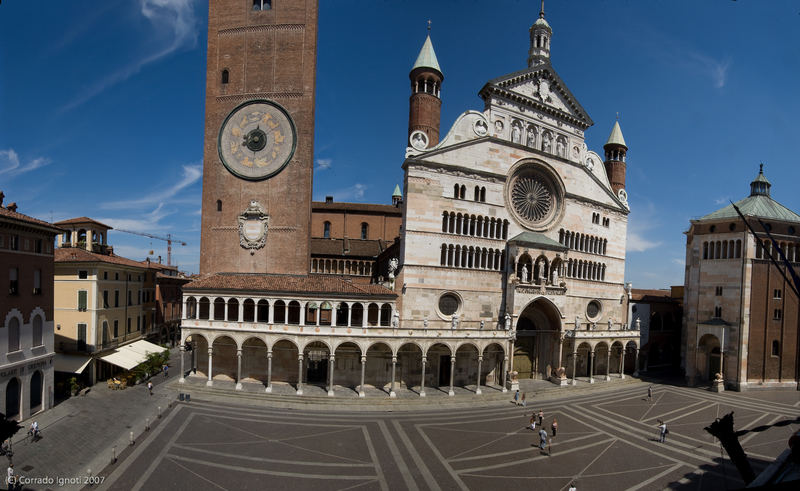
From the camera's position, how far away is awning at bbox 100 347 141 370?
3378 cm

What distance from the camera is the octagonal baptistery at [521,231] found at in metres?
36.5

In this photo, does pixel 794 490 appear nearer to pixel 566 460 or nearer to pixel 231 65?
pixel 566 460

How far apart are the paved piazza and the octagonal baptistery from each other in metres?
8.85

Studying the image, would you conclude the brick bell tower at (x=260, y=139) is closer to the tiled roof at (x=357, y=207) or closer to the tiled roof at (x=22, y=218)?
the tiled roof at (x=22, y=218)

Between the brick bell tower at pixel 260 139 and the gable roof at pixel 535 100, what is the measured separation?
1819cm

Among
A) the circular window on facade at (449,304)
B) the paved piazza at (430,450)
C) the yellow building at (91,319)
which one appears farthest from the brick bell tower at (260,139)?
the paved piazza at (430,450)

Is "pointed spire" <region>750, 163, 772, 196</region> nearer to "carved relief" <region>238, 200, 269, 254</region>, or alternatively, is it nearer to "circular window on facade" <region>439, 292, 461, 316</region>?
"circular window on facade" <region>439, 292, 461, 316</region>

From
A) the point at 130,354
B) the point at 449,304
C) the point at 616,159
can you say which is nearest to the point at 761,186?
the point at 616,159

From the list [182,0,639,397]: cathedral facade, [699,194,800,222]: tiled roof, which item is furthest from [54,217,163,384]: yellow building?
[699,194,800,222]: tiled roof

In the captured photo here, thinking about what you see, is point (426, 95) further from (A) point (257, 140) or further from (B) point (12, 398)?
(B) point (12, 398)

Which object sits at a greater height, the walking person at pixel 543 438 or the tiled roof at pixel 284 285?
the tiled roof at pixel 284 285

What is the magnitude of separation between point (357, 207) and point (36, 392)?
3719 cm

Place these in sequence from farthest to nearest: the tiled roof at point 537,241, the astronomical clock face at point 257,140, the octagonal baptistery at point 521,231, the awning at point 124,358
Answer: the tiled roof at point 537,241 < the astronomical clock face at point 257,140 < the octagonal baptistery at point 521,231 < the awning at point 124,358

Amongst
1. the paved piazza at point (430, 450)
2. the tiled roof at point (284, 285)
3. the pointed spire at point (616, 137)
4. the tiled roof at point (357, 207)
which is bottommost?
the paved piazza at point (430, 450)
